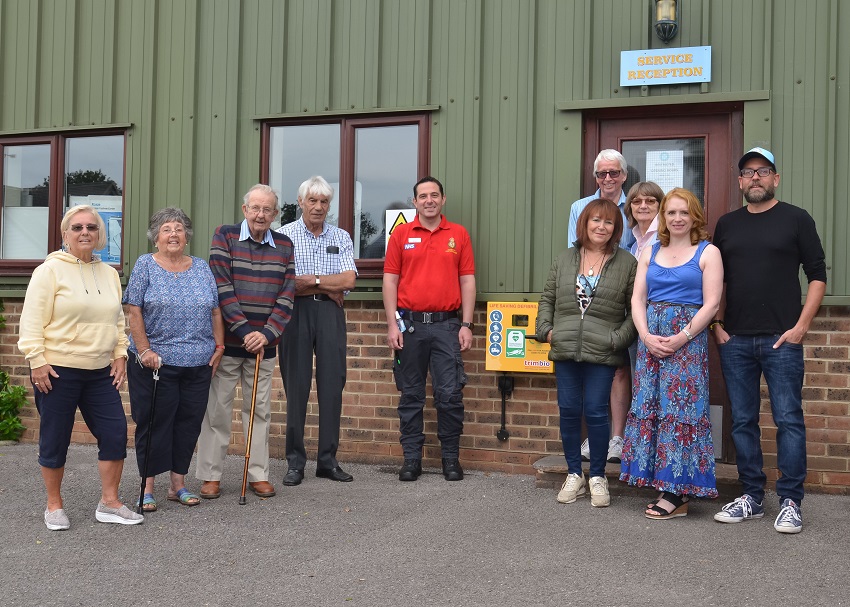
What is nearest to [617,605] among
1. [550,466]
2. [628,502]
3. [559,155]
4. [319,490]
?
[628,502]

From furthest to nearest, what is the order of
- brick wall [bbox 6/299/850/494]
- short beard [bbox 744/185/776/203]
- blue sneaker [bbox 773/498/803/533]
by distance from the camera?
brick wall [bbox 6/299/850/494] < short beard [bbox 744/185/776/203] < blue sneaker [bbox 773/498/803/533]

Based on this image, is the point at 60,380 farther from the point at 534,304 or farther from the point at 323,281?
the point at 534,304

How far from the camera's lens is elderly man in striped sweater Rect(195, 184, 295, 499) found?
5.93m

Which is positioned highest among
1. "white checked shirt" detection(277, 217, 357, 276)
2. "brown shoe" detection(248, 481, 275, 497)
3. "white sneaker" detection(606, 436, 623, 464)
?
"white checked shirt" detection(277, 217, 357, 276)

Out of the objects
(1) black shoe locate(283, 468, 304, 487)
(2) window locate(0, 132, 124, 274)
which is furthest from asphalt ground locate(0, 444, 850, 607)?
(2) window locate(0, 132, 124, 274)

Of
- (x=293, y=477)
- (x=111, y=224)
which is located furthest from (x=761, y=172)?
(x=111, y=224)

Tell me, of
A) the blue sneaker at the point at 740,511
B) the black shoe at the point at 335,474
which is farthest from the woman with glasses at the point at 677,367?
the black shoe at the point at 335,474

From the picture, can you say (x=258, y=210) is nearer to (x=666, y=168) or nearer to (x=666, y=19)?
(x=666, y=168)

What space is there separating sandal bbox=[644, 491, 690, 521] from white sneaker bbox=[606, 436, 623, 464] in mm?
772

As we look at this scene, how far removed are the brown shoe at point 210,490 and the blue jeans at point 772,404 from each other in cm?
322

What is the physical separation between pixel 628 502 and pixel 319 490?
6.60 ft

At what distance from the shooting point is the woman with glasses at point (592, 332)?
5668 millimetres

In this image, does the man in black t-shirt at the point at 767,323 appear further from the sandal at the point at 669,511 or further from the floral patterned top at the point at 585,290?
the floral patterned top at the point at 585,290

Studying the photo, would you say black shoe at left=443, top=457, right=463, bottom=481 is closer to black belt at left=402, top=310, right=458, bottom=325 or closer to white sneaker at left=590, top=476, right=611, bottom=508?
black belt at left=402, top=310, right=458, bottom=325
